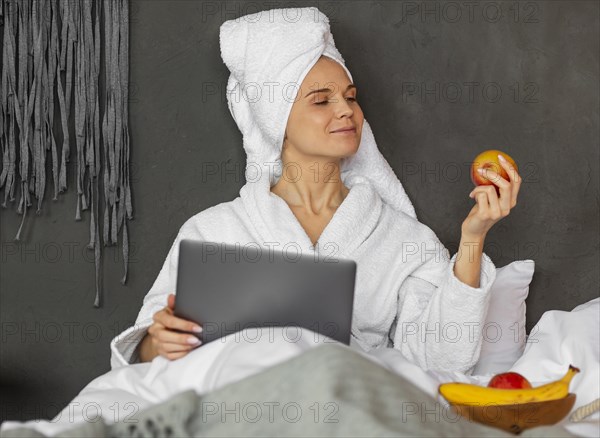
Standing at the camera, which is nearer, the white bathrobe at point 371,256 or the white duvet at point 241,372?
the white duvet at point 241,372

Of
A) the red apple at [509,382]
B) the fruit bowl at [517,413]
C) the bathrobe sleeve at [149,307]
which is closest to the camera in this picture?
the fruit bowl at [517,413]

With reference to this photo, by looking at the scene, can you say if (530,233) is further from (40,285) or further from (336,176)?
(40,285)

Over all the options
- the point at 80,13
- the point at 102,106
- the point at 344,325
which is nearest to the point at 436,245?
the point at 344,325

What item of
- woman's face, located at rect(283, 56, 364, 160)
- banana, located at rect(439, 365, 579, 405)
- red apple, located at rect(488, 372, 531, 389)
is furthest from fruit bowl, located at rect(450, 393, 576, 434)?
woman's face, located at rect(283, 56, 364, 160)

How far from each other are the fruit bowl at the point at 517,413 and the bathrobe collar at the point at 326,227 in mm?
819

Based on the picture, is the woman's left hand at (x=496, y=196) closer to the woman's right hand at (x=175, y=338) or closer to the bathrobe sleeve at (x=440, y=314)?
the bathrobe sleeve at (x=440, y=314)

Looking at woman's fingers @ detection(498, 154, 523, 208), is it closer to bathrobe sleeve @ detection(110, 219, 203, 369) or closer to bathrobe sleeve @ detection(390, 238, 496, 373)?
bathrobe sleeve @ detection(390, 238, 496, 373)

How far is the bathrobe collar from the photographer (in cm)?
234

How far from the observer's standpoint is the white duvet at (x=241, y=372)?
1587mm

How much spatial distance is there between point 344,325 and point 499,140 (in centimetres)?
110

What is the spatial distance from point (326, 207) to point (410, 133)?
15.8 inches

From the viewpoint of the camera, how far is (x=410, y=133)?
268cm

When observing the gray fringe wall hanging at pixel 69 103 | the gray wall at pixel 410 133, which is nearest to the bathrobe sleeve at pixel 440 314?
the gray wall at pixel 410 133

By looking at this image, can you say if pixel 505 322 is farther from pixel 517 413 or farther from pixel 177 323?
pixel 177 323
